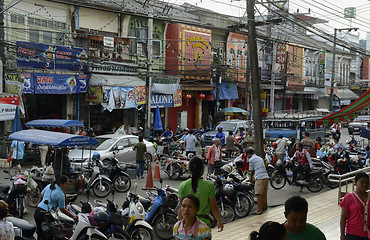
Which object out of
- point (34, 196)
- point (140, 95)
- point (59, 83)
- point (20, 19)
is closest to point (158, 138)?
point (140, 95)

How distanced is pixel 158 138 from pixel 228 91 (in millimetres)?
14493

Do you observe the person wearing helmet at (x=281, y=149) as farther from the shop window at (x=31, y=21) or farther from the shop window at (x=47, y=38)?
the shop window at (x=31, y=21)

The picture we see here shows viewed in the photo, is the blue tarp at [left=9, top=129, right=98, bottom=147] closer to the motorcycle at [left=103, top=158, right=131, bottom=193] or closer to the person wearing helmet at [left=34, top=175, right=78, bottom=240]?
the motorcycle at [left=103, top=158, right=131, bottom=193]

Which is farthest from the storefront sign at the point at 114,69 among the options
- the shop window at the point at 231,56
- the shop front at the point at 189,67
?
the shop window at the point at 231,56

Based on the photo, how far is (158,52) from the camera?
3203 centimetres

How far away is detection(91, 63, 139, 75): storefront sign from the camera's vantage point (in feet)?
86.5

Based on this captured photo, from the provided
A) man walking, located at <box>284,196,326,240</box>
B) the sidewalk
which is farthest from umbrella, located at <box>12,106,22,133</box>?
man walking, located at <box>284,196,326,240</box>

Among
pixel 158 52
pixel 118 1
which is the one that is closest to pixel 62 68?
pixel 118 1

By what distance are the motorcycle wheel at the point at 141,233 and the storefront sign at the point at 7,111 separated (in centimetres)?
1270

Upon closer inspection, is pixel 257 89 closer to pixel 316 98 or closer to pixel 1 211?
pixel 1 211

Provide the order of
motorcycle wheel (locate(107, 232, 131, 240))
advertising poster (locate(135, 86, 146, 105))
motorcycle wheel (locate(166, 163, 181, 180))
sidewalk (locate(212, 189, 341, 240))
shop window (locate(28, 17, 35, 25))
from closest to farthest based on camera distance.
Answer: motorcycle wheel (locate(107, 232, 131, 240)) → sidewalk (locate(212, 189, 341, 240)) → motorcycle wheel (locate(166, 163, 181, 180)) → shop window (locate(28, 17, 35, 25)) → advertising poster (locate(135, 86, 146, 105))

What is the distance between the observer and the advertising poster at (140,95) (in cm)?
2720

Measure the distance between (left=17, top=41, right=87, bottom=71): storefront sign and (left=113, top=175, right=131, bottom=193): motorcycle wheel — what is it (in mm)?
8544

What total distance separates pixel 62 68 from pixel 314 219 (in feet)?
55.4
